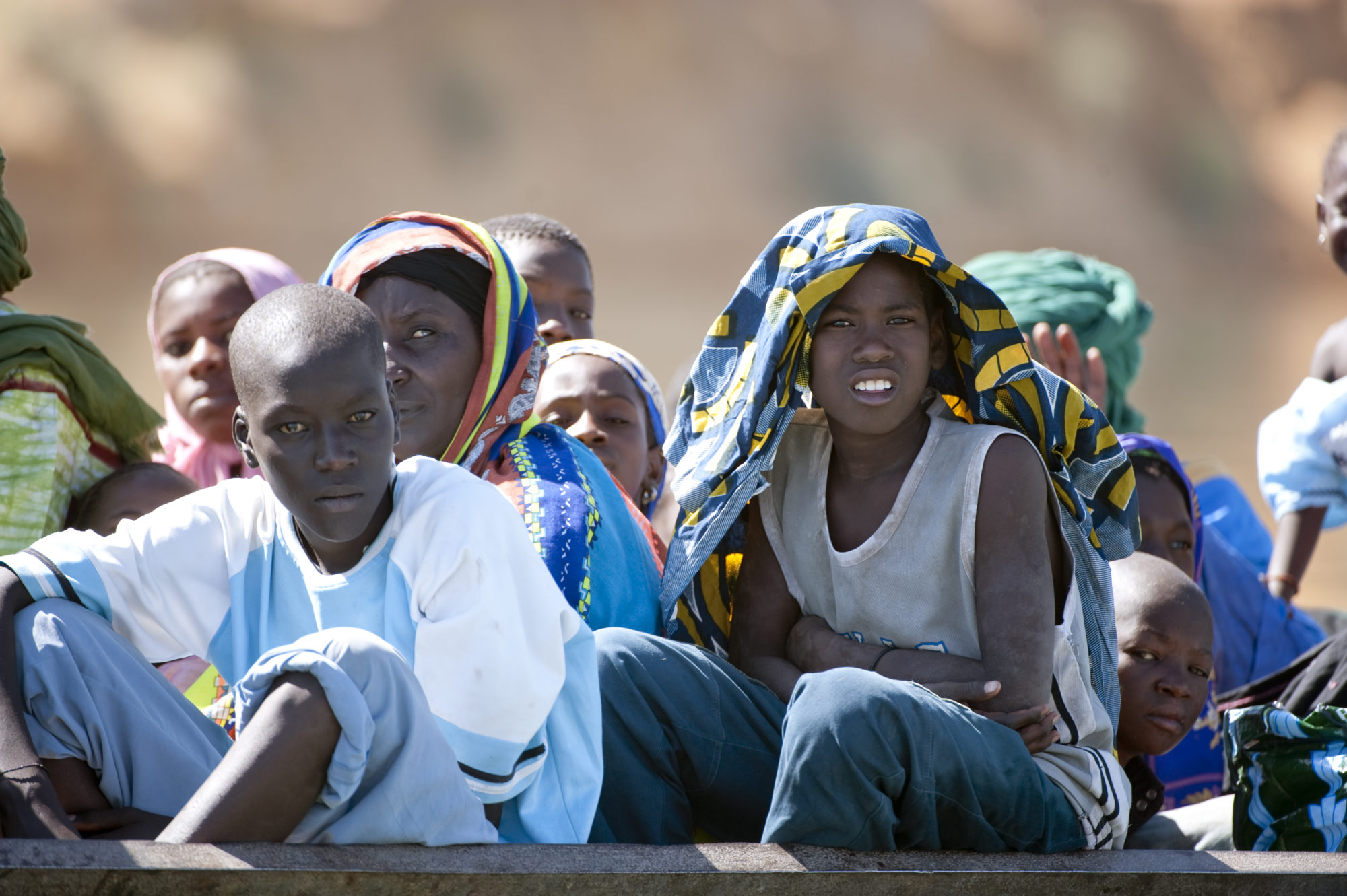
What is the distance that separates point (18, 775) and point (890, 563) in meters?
1.52

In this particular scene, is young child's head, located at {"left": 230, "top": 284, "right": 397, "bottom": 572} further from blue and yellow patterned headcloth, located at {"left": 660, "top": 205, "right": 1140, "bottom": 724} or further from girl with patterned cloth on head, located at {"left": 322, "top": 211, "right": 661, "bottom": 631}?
blue and yellow patterned headcloth, located at {"left": 660, "top": 205, "right": 1140, "bottom": 724}

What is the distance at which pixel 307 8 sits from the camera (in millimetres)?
8281

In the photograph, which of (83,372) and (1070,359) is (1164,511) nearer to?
(1070,359)

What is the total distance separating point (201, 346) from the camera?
4.19 metres

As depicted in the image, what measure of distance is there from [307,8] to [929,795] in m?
7.08

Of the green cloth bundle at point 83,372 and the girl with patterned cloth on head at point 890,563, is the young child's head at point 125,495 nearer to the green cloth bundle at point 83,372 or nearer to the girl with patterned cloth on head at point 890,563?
the green cloth bundle at point 83,372

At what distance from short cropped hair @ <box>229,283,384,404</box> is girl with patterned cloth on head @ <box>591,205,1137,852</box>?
72cm

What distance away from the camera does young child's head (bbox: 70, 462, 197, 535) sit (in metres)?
3.35

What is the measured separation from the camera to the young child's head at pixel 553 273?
4508 mm

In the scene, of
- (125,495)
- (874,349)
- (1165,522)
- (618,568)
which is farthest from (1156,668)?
(125,495)

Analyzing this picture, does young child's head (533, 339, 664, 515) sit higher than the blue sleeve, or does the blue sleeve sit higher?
young child's head (533, 339, 664, 515)

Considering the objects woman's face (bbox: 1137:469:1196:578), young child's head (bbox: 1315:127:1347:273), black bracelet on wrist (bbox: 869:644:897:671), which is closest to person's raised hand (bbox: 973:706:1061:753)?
black bracelet on wrist (bbox: 869:644:897:671)

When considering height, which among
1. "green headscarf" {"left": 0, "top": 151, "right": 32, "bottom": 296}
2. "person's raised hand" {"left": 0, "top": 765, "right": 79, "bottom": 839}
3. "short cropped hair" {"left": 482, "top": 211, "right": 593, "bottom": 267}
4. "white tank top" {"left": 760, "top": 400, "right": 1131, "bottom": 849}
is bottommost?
"person's raised hand" {"left": 0, "top": 765, "right": 79, "bottom": 839}

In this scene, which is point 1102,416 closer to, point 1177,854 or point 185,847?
point 1177,854
